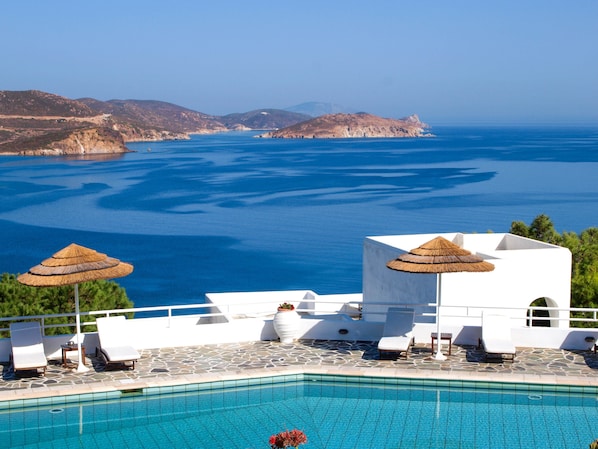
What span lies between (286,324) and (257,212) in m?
54.2

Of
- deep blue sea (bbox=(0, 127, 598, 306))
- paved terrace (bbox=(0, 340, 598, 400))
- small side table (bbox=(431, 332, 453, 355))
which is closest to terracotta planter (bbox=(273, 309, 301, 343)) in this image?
paved terrace (bbox=(0, 340, 598, 400))

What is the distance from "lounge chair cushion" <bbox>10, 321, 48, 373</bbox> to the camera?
409 inches

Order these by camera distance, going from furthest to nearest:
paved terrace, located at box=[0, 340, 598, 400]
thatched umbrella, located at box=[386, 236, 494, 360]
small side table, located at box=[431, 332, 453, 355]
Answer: small side table, located at box=[431, 332, 453, 355], thatched umbrella, located at box=[386, 236, 494, 360], paved terrace, located at box=[0, 340, 598, 400]

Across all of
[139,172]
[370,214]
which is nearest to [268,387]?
[370,214]

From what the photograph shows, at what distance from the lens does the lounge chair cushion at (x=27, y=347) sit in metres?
10.4

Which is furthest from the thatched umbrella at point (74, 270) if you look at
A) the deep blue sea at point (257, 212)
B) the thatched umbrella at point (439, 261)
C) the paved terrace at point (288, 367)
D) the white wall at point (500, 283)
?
the deep blue sea at point (257, 212)

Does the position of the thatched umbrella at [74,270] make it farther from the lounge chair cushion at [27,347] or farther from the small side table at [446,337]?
the small side table at [446,337]

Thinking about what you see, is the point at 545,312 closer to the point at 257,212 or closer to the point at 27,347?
the point at 27,347

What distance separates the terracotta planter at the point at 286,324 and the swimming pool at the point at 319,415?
1.57 metres

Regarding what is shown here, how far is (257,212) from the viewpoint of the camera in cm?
6644

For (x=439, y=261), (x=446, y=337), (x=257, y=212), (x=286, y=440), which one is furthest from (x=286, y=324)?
(x=257, y=212)

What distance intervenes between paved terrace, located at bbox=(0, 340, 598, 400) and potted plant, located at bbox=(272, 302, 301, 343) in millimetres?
184

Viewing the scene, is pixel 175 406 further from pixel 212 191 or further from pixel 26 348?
pixel 212 191

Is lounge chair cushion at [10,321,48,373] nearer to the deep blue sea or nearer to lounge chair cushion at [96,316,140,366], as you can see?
lounge chair cushion at [96,316,140,366]
